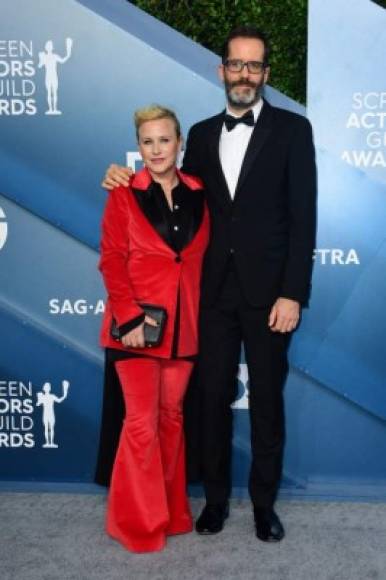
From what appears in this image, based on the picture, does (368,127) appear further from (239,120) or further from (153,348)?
(153,348)

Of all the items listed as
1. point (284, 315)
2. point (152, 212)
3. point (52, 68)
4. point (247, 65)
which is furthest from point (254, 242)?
point (52, 68)

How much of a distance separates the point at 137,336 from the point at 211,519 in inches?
33.2

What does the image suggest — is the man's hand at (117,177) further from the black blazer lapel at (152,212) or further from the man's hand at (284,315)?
the man's hand at (284,315)

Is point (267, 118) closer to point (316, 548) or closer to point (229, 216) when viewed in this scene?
point (229, 216)

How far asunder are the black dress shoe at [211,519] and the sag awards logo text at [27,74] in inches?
67.0

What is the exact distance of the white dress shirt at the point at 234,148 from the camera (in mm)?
2910

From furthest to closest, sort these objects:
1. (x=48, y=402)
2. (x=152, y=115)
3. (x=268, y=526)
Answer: (x=48, y=402), (x=268, y=526), (x=152, y=115)

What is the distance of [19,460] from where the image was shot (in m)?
3.51

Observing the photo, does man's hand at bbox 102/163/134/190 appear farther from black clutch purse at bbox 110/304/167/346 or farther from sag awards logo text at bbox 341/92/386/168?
sag awards logo text at bbox 341/92/386/168

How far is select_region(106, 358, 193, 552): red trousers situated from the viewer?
2898 millimetres

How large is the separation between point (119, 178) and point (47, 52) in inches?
27.3

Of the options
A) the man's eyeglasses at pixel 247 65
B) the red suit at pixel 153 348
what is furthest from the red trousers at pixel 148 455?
the man's eyeglasses at pixel 247 65

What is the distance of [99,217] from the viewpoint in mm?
3256

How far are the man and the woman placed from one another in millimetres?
89
